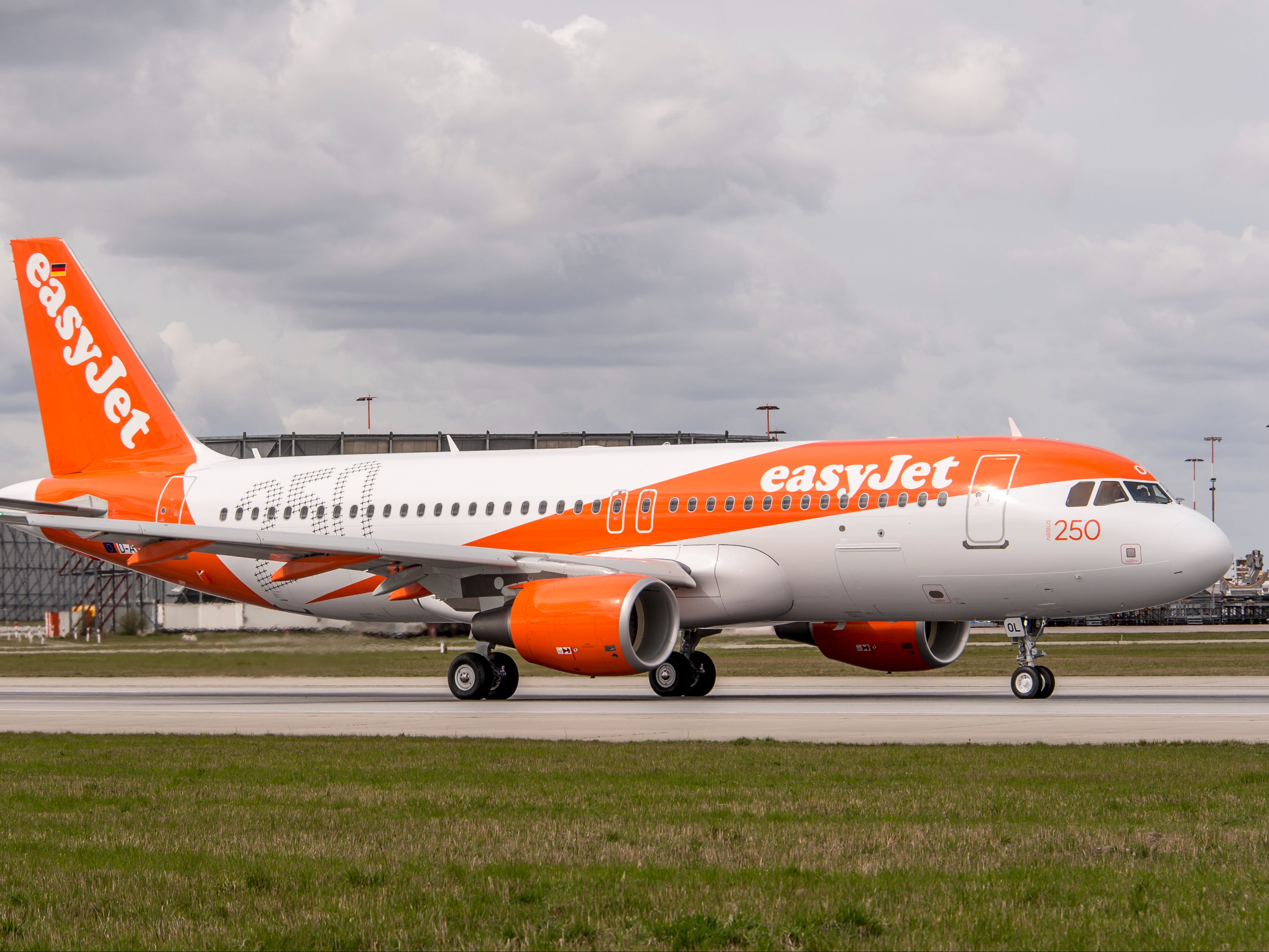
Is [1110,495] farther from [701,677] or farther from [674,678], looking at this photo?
[674,678]

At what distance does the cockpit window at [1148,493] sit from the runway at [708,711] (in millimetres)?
3209

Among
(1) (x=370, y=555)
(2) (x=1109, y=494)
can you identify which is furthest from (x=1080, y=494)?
(1) (x=370, y=555)

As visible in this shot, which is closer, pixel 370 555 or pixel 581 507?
pixel 370 555

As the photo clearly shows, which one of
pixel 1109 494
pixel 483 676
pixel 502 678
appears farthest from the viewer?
pixel 502 678

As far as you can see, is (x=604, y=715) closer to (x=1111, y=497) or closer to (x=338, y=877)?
(x=1111, y=497)

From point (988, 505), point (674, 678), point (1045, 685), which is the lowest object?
point (674, 678)

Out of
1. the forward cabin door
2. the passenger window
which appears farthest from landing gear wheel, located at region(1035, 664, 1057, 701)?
the passenger window

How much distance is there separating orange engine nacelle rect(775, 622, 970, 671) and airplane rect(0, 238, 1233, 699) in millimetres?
47

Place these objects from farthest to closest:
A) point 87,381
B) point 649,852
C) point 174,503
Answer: point 87,381 < point 174,503 < point 649,852

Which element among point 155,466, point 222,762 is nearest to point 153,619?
point 155,466

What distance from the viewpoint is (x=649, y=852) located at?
9078 millimetres

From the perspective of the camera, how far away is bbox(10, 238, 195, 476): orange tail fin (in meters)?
32.6

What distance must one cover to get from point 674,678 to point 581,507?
11.6ft

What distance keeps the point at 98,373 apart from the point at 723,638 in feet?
101
